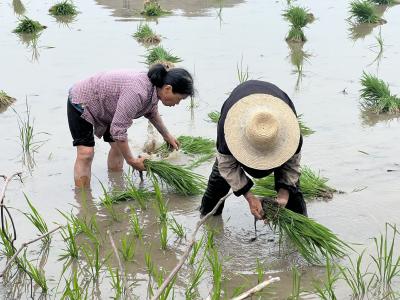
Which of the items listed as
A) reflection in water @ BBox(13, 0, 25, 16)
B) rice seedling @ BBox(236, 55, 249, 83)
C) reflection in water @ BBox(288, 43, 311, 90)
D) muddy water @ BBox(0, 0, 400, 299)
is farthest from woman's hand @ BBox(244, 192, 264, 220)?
reflection in water @ BBox(13, 0, 25, 16)

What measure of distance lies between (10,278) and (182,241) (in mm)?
1084

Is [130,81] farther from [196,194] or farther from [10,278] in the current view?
[10,278]

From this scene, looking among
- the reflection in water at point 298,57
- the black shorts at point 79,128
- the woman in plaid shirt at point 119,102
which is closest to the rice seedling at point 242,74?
the reflection in water at point 298,57

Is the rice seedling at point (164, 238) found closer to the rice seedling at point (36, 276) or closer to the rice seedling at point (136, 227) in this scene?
the rice seedling at point (136, 227)

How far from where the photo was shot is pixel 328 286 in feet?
10.3

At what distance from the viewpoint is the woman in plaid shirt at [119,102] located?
401cm

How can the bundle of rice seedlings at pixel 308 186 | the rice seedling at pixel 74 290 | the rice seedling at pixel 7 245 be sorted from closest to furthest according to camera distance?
the rice seedling at pixel 74 290
the rice seedling at pixel 7 245
the bundle of rice seedlings at pixel 308 186

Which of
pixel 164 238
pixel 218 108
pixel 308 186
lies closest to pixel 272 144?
pixel 164 238

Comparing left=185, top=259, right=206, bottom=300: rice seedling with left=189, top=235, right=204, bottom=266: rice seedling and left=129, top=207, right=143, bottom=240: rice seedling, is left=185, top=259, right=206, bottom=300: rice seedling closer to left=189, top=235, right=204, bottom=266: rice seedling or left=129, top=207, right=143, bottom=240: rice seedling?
left=189, top=235, right=204, bottom=266: rice seedling

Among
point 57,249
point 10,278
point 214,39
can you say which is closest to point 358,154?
point 57,249

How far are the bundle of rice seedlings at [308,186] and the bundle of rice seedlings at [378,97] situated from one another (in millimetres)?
1935

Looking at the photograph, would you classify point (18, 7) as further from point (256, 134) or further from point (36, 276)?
point (256, 134)

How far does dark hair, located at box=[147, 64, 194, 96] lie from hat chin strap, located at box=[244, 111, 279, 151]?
94cm

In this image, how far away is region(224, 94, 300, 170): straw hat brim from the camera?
3.16 m
